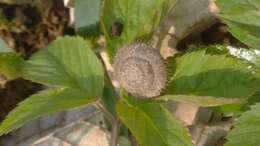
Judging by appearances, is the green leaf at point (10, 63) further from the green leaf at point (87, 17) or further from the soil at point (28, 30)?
the soil at point (28, 30)

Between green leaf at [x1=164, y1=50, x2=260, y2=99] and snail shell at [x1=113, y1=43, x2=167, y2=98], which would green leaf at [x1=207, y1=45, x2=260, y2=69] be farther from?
snail shell at [x1=113, y1=43, x2=167, y2=98]

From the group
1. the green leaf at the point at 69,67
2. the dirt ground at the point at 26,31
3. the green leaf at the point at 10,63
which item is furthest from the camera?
the dirt ground at the point at 26,31

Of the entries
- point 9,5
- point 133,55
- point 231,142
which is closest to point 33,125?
point 9,5

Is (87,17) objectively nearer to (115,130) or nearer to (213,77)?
(115,130)

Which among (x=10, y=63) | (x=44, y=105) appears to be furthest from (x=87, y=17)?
(x=44, y=105)

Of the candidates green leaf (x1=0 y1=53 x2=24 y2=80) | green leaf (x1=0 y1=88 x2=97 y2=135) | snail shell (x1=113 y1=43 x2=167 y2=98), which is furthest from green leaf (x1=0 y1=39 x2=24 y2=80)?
snail shell (x1=113 y1=43 x2=167 y2=98)

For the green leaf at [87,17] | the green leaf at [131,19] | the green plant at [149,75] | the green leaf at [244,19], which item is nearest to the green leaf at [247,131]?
the green plant at [149,75]
